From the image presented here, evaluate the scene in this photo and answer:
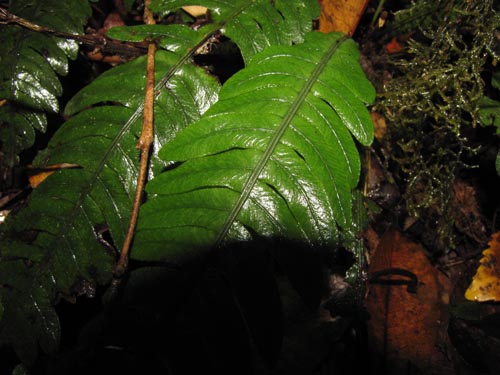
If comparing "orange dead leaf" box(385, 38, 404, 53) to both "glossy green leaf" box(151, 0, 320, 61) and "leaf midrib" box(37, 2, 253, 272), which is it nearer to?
"glossy green leaf" box(151, 0, 320, 61)

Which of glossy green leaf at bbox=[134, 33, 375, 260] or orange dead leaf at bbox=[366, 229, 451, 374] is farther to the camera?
orange dead leaf at bbox=[366, 229, 451, 374]

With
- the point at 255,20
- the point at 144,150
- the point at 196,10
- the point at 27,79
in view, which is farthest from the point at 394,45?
the point at 27,79

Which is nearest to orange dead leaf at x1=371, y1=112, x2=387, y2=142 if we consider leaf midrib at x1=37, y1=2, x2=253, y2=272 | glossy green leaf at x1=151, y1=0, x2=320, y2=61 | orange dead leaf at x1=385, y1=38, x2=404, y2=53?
orange dead leaf at x1=385, y1=38, x2=404, y2=53

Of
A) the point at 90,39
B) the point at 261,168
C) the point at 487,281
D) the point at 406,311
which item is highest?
the point at 90,39

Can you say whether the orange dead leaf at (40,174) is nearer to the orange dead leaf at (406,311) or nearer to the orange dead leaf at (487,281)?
the orange dead leaf at (406,311)

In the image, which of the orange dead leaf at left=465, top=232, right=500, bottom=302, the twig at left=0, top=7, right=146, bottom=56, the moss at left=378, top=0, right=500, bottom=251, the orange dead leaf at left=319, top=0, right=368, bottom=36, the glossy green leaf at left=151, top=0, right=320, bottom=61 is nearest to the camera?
the twig at left=0, top=7, right=146, bottom=56

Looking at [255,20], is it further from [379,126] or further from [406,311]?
[406,311]

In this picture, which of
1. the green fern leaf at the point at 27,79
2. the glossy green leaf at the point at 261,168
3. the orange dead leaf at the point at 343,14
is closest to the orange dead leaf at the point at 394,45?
the orange dead leaf at the point at 343,14

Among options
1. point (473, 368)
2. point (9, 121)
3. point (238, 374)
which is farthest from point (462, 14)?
point (9, 121)
